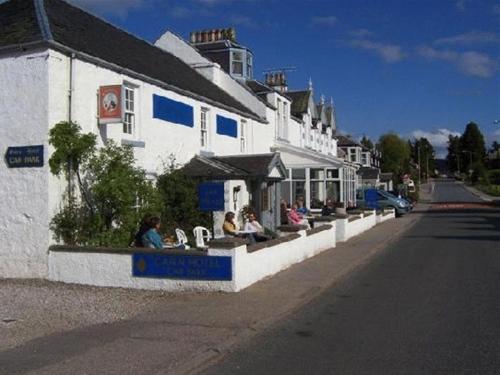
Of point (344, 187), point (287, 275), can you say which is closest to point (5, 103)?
point (287, 275)

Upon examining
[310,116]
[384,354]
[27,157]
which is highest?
[310,116]

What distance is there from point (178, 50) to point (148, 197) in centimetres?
1640

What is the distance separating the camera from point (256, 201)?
21.9 meters

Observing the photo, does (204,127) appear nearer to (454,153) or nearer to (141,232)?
Answer: (141,232)

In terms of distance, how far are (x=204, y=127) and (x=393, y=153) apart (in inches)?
3685

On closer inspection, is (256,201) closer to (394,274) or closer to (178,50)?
(394,274)

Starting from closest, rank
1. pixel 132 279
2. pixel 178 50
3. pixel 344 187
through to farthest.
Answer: pixel 132 279 < pixel 178 50 < pixel 344 187

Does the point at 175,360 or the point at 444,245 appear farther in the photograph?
the point at 444,245

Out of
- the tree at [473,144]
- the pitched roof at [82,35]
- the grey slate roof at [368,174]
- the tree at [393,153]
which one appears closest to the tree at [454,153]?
the tree at [473,144]

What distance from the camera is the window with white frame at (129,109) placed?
16.3 m

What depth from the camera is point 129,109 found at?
16.6 m

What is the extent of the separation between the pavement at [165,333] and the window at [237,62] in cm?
2187

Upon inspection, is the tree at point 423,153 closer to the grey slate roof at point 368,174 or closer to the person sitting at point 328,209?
the grey slate roof at point 368,174

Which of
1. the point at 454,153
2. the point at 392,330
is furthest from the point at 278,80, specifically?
the point at 454,153
